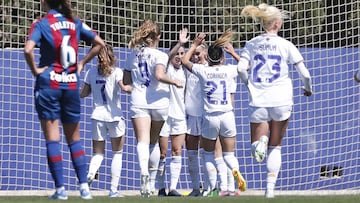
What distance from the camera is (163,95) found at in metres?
14.1

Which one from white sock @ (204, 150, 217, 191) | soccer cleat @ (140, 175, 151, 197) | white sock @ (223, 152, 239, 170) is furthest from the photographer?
white sock @ (204, 150, 217, 191)

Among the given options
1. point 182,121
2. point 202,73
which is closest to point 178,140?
point 182,121

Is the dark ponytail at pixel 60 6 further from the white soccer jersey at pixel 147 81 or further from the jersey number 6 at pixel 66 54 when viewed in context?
the white soccer jersey at pixel 147 81

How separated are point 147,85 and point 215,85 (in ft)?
3.08

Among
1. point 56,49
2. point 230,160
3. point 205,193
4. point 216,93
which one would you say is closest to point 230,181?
point 205,193

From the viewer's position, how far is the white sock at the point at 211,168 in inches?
584

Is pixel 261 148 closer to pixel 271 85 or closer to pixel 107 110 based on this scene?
pixel 271 85

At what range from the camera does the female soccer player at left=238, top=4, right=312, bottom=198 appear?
1215 centimetres

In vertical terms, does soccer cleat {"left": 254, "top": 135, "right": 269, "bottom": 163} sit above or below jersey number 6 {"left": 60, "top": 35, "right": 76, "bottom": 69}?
below

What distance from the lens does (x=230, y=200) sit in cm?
1136

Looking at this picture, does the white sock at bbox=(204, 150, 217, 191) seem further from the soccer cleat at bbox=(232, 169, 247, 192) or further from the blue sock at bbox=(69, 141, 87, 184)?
the blue sock at bbox=(69, 141, 87, 184)

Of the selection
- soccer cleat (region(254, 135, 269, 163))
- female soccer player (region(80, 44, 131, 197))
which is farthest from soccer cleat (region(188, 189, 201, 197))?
soccer cleat (region(254, 135, 269, 163))

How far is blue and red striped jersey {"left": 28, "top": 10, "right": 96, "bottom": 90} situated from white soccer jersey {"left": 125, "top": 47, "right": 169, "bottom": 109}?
3109 millimetres

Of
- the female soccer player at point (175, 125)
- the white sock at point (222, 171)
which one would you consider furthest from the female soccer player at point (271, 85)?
the female soccer player at point (175, 125)
